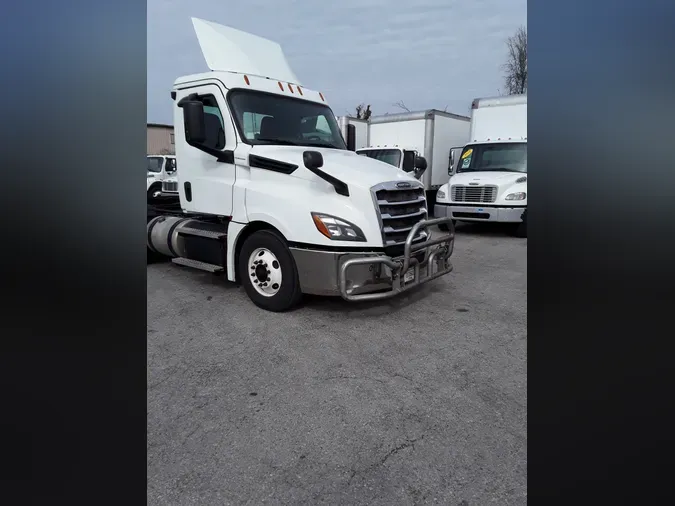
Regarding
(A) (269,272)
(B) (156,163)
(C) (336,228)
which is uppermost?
(B) (156,163)

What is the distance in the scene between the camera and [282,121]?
5734 millimetres

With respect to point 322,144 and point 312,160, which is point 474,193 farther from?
point 312,160

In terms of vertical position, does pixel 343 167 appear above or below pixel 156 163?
below

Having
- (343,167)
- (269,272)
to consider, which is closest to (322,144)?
(343,167)

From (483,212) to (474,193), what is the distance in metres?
0.52

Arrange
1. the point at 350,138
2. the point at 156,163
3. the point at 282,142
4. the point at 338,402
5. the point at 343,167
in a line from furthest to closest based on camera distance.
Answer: the point at 156,163 < the point at 350,138 < the point at 282,142 < the point at 343,167 < the point at 338,402

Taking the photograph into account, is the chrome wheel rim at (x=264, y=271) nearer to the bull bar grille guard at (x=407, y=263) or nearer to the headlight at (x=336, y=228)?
the headlight at (x=336, y=228)

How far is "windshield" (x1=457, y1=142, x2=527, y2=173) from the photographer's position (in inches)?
432

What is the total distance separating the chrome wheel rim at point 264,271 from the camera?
16.4 ft

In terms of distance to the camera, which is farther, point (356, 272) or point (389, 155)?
point (389, 155)

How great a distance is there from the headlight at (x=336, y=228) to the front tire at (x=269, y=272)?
513 mm
